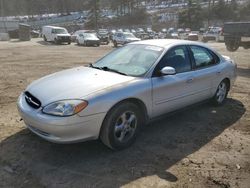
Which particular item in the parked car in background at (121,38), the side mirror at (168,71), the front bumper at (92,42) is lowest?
the front bumper at (92,42)

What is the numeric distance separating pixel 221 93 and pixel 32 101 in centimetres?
400

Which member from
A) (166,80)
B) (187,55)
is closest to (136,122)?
(166,80)

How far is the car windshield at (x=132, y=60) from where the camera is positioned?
4.90m

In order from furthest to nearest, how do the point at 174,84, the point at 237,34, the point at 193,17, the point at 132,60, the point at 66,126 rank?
the point at 193,17, the point at 237,34, the point at 132,60, the point at 174,84, the point at 66,126

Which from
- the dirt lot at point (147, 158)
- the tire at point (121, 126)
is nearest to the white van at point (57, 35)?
the dirt lot at point (147, 158)

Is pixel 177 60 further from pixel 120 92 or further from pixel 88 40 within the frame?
pixel 88 40

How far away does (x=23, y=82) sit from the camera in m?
9.52

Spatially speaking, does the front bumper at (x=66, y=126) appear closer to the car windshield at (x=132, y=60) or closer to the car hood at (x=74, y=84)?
the car hood at (x=74, y=84)

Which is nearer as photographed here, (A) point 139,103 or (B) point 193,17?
(A) point 139,103

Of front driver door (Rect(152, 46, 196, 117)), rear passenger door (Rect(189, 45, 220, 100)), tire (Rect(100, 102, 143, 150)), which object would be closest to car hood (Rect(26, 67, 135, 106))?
tire (Rect(100, 102, 143, 150))

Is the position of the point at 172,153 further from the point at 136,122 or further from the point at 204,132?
the point at 204,132

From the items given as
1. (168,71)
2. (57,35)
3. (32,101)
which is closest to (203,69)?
(168,71)

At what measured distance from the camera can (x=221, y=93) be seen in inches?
258

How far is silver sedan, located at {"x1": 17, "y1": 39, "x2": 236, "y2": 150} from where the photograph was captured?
4.00 meters
